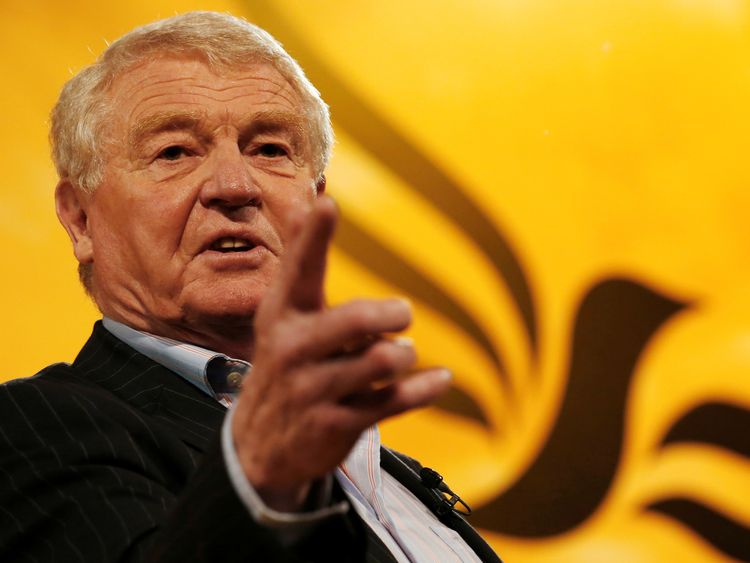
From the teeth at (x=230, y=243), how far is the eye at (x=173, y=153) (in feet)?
0.57

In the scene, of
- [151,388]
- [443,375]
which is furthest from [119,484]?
[443,375]

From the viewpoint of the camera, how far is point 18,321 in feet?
7.61

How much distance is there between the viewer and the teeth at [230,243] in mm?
1571

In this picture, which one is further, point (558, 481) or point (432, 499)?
point (558, 481)

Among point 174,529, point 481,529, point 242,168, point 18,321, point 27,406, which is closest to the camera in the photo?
point 174,529

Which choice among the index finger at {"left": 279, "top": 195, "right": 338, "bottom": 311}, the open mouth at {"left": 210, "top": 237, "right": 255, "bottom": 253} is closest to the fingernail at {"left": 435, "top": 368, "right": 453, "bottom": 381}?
the index finger at {"left": 279, "top": 195, "right": 338, "bottom": 311}

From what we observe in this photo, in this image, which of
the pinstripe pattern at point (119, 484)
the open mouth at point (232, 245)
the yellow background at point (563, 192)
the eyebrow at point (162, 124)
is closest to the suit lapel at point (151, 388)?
the pinstripe pattern at point (119, 484)

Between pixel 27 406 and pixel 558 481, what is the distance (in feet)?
5.76

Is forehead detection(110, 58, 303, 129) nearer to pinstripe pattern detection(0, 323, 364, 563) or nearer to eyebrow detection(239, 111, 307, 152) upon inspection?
eyebrow detection(239, 111, 307, 152)

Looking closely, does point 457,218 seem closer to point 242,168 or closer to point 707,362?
point 707,362

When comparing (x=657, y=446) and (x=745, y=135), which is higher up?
(x=745, y=135)

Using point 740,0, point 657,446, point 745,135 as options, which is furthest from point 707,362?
point 740,0

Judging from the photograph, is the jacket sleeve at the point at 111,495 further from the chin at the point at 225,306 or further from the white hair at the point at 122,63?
the white hair at the point at 122,63

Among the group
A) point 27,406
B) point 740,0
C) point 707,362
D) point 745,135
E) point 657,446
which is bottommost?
point 27,406
